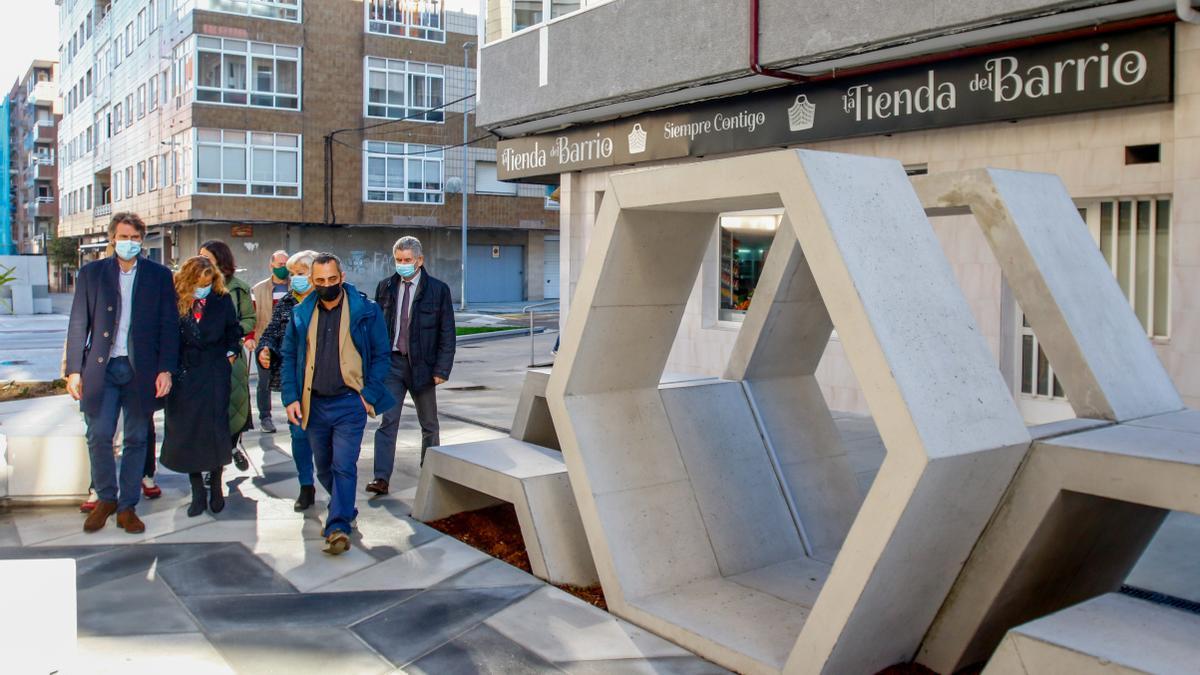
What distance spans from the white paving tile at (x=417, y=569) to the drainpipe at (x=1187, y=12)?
6.37 metres

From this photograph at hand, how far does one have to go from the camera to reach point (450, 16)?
41.8 m

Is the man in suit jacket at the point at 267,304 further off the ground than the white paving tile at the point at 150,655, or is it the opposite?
the man in suit jacket at the point at 267,304

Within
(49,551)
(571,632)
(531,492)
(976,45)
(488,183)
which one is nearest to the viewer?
(571,632)

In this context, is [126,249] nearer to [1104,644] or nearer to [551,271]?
[1104,644]

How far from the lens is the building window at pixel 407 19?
4012 centimetres

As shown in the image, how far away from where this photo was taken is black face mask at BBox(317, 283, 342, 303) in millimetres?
6113

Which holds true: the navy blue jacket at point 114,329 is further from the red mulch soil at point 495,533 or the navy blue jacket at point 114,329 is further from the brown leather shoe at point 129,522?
the red mulch soil at point 495,533

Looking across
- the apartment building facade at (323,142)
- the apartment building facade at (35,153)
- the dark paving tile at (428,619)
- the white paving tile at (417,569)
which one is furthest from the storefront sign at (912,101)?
the apartment building facade at (35,153)

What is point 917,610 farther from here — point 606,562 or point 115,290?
point 115,290

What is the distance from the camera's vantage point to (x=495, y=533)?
6.25 metres

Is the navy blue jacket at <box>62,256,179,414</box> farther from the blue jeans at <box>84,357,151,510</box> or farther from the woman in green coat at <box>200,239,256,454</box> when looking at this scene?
the woman in green coat at <box>200,239,256,454</box>

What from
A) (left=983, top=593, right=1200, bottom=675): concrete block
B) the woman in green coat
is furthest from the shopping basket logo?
(left=983, top=593, right=1200, bottom=675): concrete block

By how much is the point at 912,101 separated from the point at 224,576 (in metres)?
7.62

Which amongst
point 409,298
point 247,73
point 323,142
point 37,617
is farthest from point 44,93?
point 37,617
